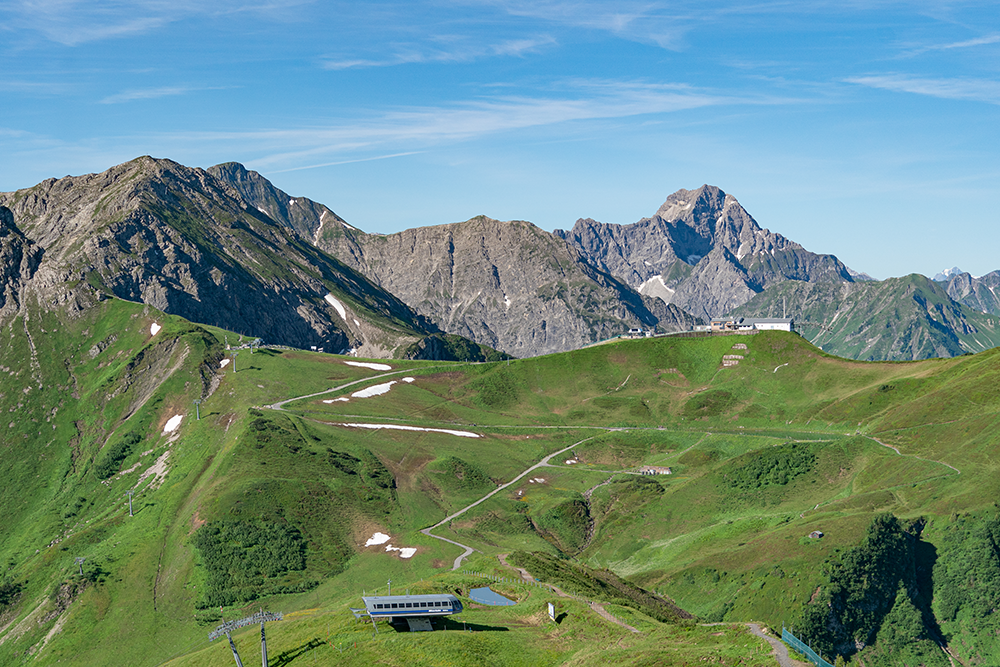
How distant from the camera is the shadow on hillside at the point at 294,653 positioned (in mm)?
74438

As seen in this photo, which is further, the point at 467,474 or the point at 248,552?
the point at 467,474

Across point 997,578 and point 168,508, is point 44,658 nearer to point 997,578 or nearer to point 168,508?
point 168,508

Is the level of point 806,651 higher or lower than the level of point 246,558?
higher

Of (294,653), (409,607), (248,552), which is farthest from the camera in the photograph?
(248,552)

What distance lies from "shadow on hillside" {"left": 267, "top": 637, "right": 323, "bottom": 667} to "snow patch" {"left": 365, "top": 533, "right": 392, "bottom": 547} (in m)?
73.9

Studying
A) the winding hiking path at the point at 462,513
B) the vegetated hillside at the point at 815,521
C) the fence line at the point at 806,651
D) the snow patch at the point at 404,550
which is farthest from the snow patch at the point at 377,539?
the fence line at the point at 806,651

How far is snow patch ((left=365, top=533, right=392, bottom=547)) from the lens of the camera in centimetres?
15050

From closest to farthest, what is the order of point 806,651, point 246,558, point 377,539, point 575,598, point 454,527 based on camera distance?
point 806,651 → point 575,598 → point 246,558 → point 377,539 → point 454,527

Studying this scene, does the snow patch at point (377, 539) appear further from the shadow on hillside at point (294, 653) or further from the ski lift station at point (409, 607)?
the shadow on hillside at point (294, 653)

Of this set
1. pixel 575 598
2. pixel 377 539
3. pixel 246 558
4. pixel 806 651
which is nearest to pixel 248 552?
pixel 246 558

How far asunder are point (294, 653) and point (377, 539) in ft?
252

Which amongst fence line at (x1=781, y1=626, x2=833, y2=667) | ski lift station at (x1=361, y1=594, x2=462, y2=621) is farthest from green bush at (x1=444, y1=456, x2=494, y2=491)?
fence line at (x1=781, y1=626, x2=833, y2=667)

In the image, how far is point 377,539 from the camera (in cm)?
15175

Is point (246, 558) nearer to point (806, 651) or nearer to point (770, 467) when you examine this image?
point (806, 651)
